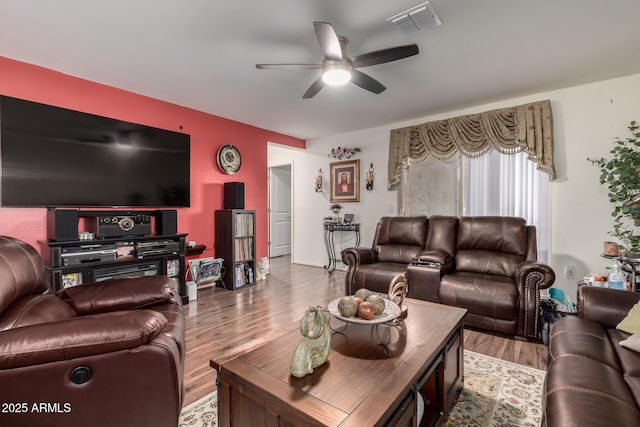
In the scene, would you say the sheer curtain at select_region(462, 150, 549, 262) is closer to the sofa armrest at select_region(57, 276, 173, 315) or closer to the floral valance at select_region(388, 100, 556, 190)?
the floral valance at select_region(388, 100, 556, 190)

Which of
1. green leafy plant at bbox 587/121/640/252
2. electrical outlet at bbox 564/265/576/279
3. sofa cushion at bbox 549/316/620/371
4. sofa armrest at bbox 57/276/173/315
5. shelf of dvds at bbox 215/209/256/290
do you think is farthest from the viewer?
shelf of dvds at bbox 215/209/256/290

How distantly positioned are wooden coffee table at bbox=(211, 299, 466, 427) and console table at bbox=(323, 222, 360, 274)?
11.2ft

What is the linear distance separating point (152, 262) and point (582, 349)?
364 cm

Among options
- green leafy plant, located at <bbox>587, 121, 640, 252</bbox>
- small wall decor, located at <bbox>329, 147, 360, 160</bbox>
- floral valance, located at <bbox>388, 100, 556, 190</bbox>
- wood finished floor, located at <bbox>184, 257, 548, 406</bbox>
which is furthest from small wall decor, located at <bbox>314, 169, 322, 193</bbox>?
green leafy plant, located at <bbox>587, 121, 640, 252</bbox>

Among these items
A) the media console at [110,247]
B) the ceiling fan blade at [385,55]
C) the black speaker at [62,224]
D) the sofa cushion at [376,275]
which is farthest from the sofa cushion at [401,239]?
the black speaker at [62,224]

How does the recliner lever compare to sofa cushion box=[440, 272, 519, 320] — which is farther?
sofa cushion box=[440, 272, 519, 320]

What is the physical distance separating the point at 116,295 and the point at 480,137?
4123 millimetres

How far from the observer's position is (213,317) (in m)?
3.04

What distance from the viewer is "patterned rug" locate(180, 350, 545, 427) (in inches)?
61.5

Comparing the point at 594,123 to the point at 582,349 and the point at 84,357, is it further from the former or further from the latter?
the point at 84,357

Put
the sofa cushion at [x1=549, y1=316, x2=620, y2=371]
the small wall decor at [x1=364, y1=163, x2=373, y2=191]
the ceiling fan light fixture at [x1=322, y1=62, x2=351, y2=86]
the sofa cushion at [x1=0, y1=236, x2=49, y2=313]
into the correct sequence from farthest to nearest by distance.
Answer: the small wall decor at [x1=364, y1=163, x2=373, y2=191] < the ceiling fan light fixture at [x1=322, y1=62, x2=351, y2=86] < the sofa cushion at [x1=549, y1=316, x2=620, y2=371] < the sofa cushion at [x1=0, y1=236, x2=49, y2=313]

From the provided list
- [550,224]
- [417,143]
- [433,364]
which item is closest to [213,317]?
[433,364]

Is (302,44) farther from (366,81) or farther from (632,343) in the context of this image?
(632,343)

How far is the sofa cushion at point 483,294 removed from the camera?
2543 mm
